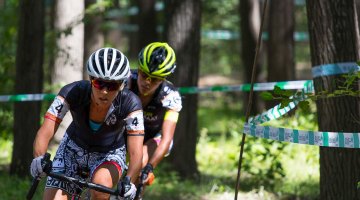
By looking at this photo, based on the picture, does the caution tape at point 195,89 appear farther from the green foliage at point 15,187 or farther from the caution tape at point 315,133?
the caution tape at point 315,133

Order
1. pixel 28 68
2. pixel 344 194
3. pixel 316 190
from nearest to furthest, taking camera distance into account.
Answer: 1. pixel 344 194
2. pixel 316 190
3. pixel 28 68

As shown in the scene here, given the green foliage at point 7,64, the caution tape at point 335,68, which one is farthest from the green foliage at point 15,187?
the caution tape at point 335,68

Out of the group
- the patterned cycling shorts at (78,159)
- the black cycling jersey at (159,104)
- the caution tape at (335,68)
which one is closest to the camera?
the patterned cycling shorts at (78,159)

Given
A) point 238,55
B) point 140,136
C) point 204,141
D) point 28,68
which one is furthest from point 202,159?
point 238,55

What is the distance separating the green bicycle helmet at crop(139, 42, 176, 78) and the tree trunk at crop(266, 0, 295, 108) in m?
7.21

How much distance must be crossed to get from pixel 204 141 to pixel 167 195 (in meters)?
4.19

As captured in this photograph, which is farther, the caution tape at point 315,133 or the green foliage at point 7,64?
the green foliage at point 7,64

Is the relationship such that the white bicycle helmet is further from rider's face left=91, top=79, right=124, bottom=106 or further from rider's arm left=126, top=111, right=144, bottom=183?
rider's arm left=126, top=111, right=144, bottom=183

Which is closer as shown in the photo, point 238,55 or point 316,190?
point 316,190

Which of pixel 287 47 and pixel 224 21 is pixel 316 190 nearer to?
pixel 287 47

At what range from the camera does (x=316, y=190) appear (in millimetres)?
9008

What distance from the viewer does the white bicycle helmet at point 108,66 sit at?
533 cm

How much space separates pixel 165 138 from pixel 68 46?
16.0 ft

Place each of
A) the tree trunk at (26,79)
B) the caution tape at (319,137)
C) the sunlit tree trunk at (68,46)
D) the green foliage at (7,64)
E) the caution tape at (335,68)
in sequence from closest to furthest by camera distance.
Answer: the caution tape at (319,137) → the caution tape at (335,68) → the tree trunk at (26,79) → the green foliage at (7,64) → the sunlit tree trunk at (68,46)
